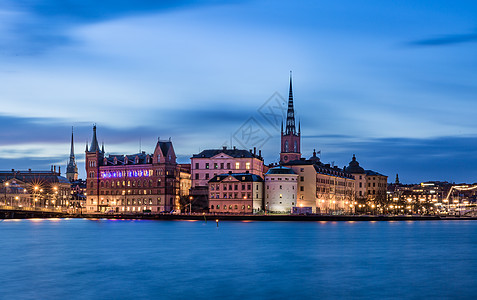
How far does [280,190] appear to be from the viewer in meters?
122

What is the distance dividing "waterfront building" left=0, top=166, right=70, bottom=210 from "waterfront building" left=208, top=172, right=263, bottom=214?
46.3 m

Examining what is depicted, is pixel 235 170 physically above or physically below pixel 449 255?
above

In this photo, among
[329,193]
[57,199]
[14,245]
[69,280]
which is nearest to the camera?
[69,280]

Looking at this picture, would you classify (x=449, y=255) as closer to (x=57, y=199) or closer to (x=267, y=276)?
(x=267, y=276)

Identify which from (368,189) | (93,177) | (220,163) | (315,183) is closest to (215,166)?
(220,163)

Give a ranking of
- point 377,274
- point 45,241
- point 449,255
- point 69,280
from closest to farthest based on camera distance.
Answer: point 69,280 → point 377,274 → point 449,255 → point 45,241

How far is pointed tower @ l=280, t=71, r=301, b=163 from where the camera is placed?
16375 cm

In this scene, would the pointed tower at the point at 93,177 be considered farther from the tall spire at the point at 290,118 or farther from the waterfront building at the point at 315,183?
the tall spire at the point at 290,118

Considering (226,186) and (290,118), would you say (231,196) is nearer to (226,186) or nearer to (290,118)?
(226,186)

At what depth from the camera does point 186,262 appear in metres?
50.8

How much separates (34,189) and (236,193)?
62.8m

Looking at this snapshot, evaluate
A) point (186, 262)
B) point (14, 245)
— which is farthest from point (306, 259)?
point (14, 245)

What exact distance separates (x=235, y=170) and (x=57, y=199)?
223 ft

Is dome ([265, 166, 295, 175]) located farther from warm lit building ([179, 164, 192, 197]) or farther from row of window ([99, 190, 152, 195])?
row of window ([99, 190, 152, 195])
